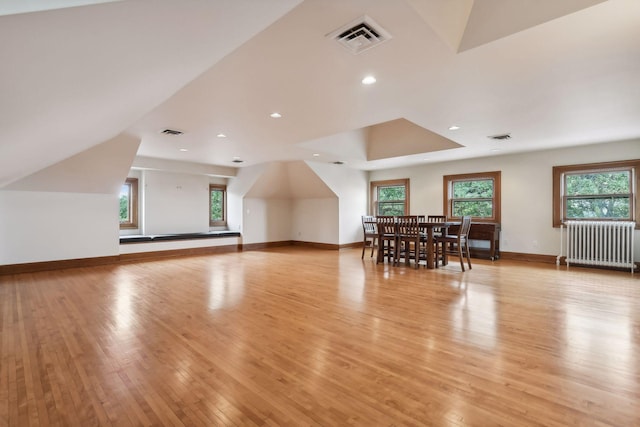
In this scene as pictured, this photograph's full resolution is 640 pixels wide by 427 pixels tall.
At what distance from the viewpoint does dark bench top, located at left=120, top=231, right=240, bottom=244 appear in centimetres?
646

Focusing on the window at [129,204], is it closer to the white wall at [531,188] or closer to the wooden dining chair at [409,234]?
the wooden dining chair at [409,234]

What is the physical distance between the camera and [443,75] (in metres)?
2.65

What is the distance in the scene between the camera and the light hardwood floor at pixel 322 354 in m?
1.57

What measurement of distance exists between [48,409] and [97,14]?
1922 millimetres

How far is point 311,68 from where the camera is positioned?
8.27 ft

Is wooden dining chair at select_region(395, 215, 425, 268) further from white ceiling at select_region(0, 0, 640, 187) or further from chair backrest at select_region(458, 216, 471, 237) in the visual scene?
white ceiling at select_region(0, 0, 640, 187)

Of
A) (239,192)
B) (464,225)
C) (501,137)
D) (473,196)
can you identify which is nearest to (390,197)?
(473,196)

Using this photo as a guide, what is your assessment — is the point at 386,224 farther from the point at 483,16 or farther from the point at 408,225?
the point at 483,16

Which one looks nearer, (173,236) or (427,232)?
(427,232)

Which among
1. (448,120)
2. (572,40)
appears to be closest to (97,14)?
(572,40)

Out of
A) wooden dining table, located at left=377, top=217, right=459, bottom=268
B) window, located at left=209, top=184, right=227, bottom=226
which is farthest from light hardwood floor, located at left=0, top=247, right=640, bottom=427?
window, located at left=209, top=184, right=227, bottom=226

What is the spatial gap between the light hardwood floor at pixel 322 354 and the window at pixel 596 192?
1.75m

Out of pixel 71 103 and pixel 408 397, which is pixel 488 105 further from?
pixel 71 103

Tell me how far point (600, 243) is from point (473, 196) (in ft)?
7.78
